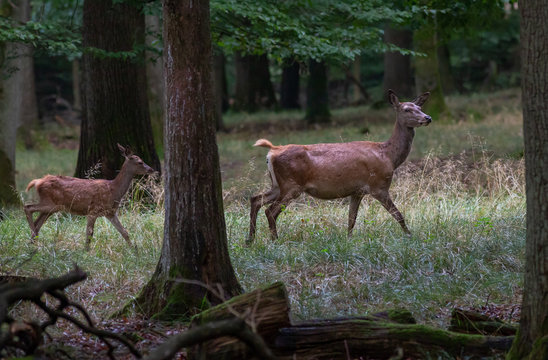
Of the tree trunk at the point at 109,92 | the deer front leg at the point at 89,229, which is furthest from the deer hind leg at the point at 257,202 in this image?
the tree trunk at the point at 109,92

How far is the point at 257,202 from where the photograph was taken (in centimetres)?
859

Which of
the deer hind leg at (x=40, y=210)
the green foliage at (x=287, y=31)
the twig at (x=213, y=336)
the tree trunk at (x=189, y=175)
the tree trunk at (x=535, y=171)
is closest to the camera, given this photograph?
the twig at (x=213, y=336)

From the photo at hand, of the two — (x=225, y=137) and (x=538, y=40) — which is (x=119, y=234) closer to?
(x=538, y=40)

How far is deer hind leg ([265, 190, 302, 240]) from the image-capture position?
27.3ft

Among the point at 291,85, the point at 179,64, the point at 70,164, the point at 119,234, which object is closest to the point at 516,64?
the point at 291,85

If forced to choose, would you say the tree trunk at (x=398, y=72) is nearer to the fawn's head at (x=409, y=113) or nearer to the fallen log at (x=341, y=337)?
the fawn's head at (x=409, y=113)

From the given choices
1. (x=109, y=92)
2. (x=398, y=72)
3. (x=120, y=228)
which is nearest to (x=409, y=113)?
(x=120, y=228)

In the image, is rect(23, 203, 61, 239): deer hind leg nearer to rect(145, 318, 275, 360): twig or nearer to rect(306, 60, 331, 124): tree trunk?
rect(145, 318, 275, 360): twig

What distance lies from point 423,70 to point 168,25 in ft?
48.4

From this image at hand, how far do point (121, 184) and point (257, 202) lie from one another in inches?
68.7

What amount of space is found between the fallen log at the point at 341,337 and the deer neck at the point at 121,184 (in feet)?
15.1

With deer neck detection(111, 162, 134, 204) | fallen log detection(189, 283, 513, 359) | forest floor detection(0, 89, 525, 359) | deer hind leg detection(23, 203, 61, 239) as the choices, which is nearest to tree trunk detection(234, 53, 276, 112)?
forest floor detection(0, 89, 525, 359)

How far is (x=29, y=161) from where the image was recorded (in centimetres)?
1870

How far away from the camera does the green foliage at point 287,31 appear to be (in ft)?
35.1
